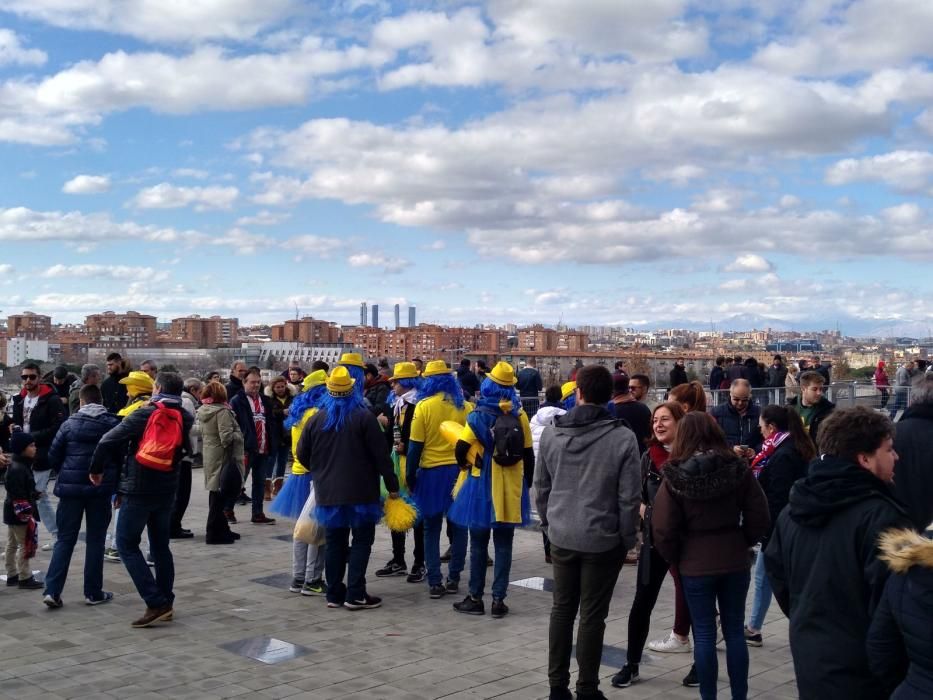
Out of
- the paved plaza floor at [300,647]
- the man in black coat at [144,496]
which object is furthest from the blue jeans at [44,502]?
the man in black coat at [144,496]

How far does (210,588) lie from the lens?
777cm

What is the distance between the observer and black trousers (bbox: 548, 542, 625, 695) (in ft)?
16.4

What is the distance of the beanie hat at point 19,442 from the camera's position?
753cm

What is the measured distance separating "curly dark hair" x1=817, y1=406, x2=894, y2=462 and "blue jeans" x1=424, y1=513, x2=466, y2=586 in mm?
4474

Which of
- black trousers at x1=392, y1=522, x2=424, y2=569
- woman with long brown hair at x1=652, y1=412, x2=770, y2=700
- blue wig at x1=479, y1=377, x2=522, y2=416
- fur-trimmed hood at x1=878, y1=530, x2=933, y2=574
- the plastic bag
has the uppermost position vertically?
blue wig at x1=479, y1=377, x2=522, y2=416

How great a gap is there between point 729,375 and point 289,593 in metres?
14.1

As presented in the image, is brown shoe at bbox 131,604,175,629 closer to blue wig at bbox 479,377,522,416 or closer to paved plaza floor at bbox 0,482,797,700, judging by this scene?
paved plaza floor at bbox 0,482,797,700

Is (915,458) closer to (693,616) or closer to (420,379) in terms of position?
(693,616)

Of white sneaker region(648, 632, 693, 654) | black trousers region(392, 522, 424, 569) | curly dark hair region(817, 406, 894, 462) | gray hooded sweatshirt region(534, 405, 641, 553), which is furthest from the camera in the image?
black trousers region(392, 522, 424, 569)

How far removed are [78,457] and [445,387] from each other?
288cm

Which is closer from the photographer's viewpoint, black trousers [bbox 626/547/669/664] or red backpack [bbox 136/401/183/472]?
black trousers [bbox 626/547/669/664]

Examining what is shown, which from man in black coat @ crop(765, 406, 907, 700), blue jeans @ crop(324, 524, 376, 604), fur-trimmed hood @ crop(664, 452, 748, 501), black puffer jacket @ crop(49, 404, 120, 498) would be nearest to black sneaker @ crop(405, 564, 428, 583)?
blue jeans @ crop(324, 524, 376, 604)

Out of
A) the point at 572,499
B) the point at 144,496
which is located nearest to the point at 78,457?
the point at 144,496

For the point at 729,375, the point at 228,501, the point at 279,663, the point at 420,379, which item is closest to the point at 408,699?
the point at 279,663
